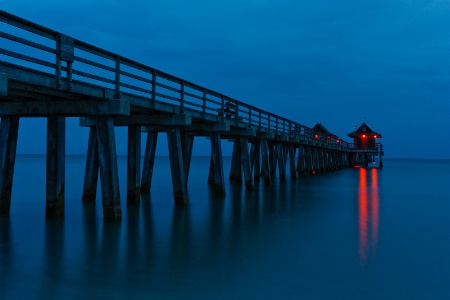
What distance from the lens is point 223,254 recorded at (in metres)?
8.54

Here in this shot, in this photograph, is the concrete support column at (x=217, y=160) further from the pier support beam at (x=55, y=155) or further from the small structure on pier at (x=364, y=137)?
the small structure on pier at (x=364, y=137)

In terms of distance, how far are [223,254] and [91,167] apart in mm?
7831

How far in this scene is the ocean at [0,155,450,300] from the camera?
6281 mm

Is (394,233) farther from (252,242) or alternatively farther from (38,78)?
(38,78)

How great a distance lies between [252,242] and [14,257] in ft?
14.2

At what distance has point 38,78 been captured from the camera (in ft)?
27.1

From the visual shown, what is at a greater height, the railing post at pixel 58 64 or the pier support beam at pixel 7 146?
the railing post at pixel 58 64

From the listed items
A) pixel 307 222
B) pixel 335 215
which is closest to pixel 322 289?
pixel 307 222

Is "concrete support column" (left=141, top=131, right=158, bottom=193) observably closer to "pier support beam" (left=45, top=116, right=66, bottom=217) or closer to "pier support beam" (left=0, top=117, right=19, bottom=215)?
"pier support beam" (left=0, top=117, right=19, bottom=215)

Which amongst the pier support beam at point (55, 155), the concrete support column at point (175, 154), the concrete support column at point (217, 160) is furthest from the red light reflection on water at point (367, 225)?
the pier support beam at point (55, 155)

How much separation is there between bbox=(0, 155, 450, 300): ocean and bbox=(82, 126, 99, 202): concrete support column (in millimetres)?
698

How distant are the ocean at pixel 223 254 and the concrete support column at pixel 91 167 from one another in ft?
2.29

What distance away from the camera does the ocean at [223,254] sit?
20.6 feet

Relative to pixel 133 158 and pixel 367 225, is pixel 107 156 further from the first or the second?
pixel 367 225
